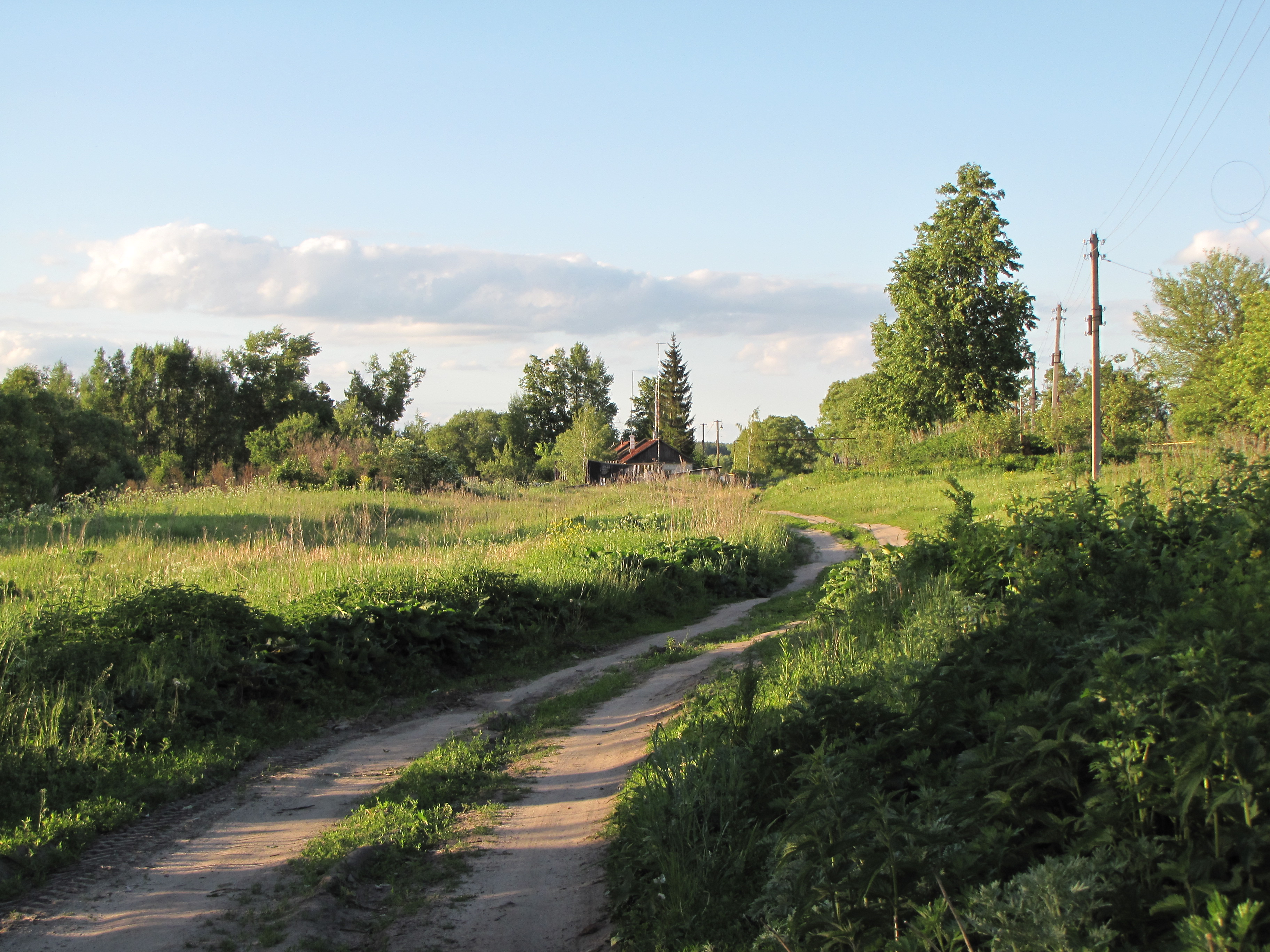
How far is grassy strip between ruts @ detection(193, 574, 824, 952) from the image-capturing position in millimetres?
4512

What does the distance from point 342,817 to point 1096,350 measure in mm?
25976

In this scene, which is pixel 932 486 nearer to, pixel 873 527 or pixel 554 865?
pixel 873 527

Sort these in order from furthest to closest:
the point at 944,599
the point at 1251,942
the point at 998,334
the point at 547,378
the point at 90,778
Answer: the point at 547,378 < the point at 998,334 < the point at 944,599 < the point at 90,778 < the point at 1251,942

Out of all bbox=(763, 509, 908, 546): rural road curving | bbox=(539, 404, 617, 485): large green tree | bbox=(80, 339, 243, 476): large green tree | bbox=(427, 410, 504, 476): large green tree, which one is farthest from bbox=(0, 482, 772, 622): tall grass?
bbox=(427, 410, 504, 476): large green tree

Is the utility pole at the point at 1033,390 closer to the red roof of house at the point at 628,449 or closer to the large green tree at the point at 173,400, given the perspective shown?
the red roof of house at the point at 628,449

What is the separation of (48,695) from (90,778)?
1.20m

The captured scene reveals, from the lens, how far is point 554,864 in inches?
206

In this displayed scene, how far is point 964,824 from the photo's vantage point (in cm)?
321

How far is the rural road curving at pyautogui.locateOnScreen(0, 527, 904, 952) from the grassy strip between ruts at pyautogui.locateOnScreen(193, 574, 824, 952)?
0.48ft

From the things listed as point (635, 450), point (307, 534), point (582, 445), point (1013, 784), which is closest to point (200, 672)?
point (1013, 784)

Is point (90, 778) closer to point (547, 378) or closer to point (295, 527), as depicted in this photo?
point (295, 527)

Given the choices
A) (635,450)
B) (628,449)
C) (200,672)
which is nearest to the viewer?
(200,672)

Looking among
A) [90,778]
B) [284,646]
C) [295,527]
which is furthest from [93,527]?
[90,778]

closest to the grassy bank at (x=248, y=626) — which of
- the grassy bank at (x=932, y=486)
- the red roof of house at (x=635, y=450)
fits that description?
the grassy bank at (x=932, y=486)
